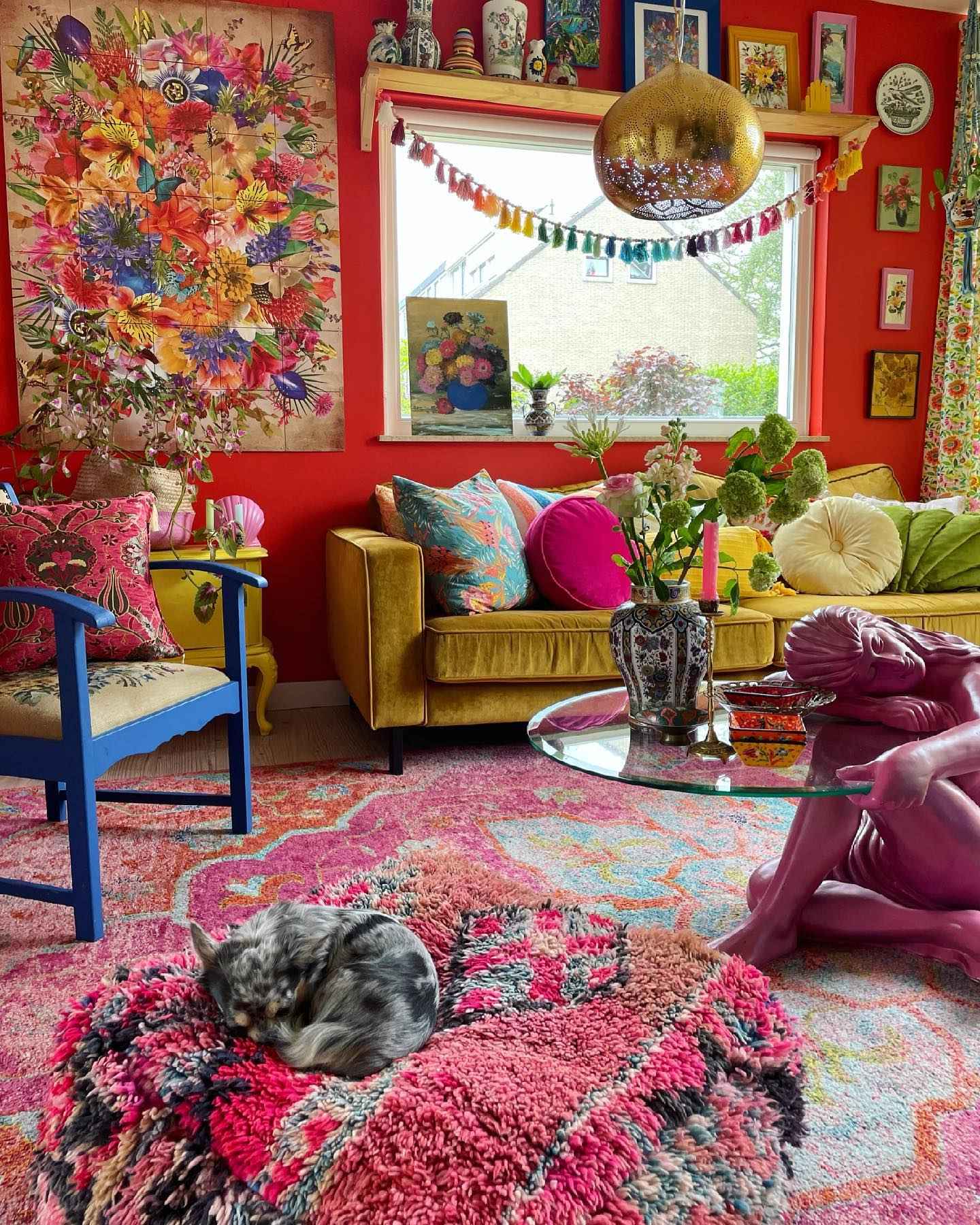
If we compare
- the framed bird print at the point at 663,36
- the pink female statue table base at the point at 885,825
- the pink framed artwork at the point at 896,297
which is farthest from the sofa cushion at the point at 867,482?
the pink female statue table base at the point at 885,825

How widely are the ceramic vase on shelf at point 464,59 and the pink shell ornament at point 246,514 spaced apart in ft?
5.61

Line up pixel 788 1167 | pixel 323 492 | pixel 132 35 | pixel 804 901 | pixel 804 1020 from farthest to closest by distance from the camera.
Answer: pixel 323 492 → pixel 132 35 → pixel 804 901 → pixel 804 1020 → pixel 788 1167

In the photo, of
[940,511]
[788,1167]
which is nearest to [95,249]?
[940,511]

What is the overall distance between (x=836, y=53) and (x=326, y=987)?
4443 millimetres

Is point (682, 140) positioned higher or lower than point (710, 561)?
higher

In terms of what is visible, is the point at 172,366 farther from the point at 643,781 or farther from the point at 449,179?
the point at 643,781

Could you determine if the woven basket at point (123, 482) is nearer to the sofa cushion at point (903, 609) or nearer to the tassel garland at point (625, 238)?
the tassel garland at point (625, 238)

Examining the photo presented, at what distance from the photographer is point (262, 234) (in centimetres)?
351

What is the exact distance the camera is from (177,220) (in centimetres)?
342

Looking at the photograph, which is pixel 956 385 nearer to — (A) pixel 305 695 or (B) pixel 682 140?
(B) pixel 682 140

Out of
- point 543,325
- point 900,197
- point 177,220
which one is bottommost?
point 543,325

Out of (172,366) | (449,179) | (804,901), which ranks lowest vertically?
(804,901)

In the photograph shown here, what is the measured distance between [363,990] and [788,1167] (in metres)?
0.48

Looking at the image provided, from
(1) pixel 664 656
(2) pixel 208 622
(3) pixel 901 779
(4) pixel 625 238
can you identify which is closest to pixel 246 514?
(2) pixel 208 622
